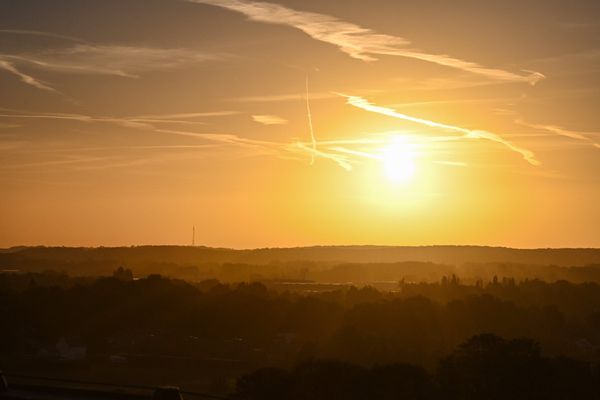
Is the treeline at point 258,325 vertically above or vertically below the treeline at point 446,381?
above

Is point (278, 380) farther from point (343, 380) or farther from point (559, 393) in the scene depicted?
point (559, 393)

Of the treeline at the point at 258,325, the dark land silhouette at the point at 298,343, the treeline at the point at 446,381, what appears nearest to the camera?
the treeline at the point at 446,381

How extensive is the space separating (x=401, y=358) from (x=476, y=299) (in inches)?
1806

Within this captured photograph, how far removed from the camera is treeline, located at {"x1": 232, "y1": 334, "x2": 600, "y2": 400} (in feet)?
222

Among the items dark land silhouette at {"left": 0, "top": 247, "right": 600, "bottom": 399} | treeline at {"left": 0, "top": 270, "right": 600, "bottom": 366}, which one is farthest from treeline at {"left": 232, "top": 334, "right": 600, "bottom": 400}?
treeline at {"left": 0, "top": 270, "right": 600, "bottom": 366}

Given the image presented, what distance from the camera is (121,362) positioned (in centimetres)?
10412

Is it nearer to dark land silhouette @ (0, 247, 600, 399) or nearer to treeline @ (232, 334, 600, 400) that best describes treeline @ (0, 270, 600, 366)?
dark land silhouette @ (0, 247, 600, 399)

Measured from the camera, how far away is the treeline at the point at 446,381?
222 feet

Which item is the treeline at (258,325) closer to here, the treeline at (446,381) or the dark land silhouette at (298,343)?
the dark land silhouette at (298,343)

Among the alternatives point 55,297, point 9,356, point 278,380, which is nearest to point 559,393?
point 278,380

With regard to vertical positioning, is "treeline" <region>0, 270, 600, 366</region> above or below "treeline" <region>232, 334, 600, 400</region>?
above

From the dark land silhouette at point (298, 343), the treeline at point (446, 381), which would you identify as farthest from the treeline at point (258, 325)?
the treeline at point (446, 381)

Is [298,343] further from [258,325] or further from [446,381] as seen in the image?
[446,381]

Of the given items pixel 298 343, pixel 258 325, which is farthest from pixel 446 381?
pixel 258 325
